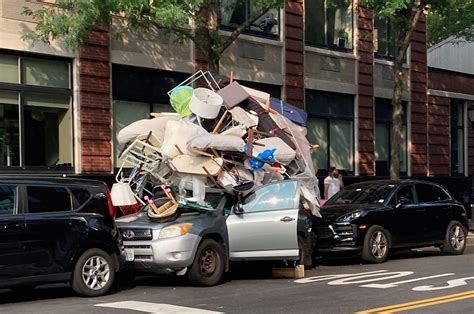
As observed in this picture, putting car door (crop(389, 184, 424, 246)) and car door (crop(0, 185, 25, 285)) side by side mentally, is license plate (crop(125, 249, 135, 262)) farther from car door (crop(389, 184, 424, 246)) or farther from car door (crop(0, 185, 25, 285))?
car door (crop(389, 184, 424, 246))

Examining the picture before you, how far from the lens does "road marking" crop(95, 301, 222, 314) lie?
8477 mm

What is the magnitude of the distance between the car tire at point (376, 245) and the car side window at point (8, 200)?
6883 millimetres

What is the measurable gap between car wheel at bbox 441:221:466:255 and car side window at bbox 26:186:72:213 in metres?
8.79

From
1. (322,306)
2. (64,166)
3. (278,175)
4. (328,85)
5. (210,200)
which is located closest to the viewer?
(322,306)

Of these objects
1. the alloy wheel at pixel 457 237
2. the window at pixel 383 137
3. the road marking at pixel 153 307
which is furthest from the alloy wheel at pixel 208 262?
the window at pixel 383 137

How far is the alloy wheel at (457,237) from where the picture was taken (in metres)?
15.2

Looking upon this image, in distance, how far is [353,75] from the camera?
76.4ft

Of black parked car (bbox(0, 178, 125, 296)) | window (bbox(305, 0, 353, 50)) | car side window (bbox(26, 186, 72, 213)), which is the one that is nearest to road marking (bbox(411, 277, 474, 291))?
black parked car (bbox(0, 178, 125, 296))

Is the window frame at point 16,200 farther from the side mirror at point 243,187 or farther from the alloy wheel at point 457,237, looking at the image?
the alloy wheel at point 457,237

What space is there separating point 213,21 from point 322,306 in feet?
25.4

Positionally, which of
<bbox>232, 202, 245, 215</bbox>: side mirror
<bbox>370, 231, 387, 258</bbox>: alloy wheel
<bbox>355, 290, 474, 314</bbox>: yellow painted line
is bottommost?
<bbox>355, 290, 474, 314</bbox>: yellow painted line

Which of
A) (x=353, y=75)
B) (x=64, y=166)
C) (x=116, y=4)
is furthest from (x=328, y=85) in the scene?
(x=116, y=4)

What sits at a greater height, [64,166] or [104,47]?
[104,47]

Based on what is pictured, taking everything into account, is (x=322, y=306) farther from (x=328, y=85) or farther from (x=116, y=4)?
(x=328, y=85)
